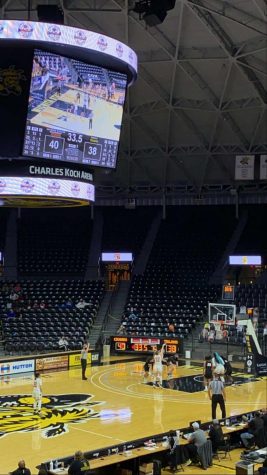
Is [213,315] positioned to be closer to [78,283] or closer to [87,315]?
[87,315]

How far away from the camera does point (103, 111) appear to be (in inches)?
861

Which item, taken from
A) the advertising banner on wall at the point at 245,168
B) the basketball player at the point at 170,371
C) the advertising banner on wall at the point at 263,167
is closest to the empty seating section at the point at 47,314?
the basketball player at the point at 170,371

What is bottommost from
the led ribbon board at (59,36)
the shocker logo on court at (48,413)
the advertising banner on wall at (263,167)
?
the shocker logo on court at (48,413)

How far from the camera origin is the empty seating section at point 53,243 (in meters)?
45.3

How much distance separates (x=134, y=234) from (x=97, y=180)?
5.13 m

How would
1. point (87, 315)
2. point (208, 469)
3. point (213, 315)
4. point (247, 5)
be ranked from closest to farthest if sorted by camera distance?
point (208, 469) < point (247, 5) < point (213, 315) < point (87, 315)

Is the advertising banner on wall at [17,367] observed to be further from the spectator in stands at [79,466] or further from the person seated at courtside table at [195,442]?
the spectator in stands at [79,466]

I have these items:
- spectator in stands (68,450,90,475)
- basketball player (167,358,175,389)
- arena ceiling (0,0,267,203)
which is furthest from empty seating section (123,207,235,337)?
spectator in stands (68,450,90,475)

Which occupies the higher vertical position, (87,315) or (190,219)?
(190,219)

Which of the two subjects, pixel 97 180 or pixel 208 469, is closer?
pixel 208 469

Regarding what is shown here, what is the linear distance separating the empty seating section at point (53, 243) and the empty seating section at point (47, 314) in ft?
7.75

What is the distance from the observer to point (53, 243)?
47062mm

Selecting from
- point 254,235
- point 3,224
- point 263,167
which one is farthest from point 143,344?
point 3,224

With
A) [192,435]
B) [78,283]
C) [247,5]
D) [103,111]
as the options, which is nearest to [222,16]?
[247,5]
